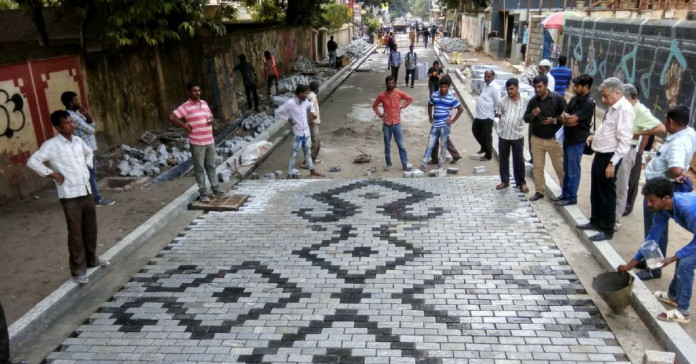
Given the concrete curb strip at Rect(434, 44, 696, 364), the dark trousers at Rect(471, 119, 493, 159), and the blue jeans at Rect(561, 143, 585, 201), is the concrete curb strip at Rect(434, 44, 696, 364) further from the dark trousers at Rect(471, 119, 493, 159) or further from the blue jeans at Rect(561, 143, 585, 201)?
the dark trousers at Rect(471, 119, 493, 159)

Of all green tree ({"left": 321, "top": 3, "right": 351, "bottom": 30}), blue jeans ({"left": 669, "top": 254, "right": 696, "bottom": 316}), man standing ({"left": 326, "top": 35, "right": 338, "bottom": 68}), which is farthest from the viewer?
green tree ({"left": 321, "top": 3, "right": 351, "bottom": 30})

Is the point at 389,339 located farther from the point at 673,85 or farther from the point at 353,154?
the point at 673,85

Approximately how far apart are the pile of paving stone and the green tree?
2319cm

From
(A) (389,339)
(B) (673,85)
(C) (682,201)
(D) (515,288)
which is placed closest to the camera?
(C) (682,201)

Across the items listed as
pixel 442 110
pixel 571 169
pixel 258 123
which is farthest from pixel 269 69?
pixel 571 169

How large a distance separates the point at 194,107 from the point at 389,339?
4.52 meters

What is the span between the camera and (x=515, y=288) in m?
4.87

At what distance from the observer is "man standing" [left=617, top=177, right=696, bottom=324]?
3.82m

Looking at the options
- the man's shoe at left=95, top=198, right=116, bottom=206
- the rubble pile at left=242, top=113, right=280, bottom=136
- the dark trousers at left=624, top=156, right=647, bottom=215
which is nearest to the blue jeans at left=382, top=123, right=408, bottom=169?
the dark trousers at left=624, top=156, right=647, bottom=215

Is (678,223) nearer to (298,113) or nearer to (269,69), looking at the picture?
(298,113)

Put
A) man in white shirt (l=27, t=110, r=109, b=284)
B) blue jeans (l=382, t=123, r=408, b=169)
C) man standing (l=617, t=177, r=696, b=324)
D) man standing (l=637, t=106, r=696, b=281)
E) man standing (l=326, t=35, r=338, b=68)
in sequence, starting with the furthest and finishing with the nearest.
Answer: man standing (l=326, t=35, r=338, b=68) → blue jeans (l=382, t=123, r=408, b=169) → man in white shirt (l=27, t=110, r=109, b=284) → man standing (l=637, t=106, r=696, b=281) → man standing (l=617, t=177, r=696, b=324)

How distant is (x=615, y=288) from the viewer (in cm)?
446

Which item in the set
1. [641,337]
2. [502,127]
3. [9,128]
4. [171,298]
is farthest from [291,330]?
[9,128]

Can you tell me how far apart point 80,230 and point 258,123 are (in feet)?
27.3
